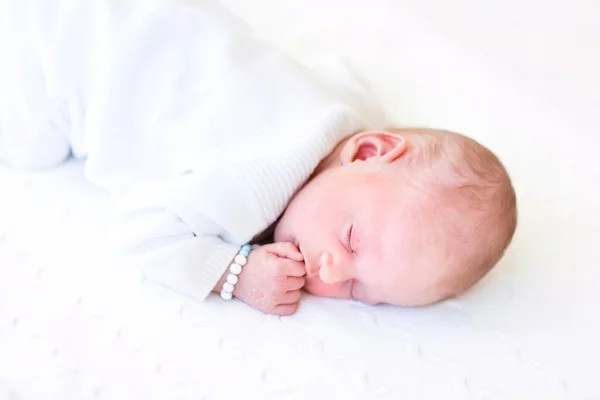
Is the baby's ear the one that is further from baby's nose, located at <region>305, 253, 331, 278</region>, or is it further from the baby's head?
baby's nose, located at <region>305, 253, 331, 278</region>

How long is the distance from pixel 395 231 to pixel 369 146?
0.17 m

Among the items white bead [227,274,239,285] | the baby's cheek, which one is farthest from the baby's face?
white bead [227,274,239,285]

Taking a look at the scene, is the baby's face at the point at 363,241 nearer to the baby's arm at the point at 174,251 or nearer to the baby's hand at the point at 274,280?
the baby's hand at the point at 274,280

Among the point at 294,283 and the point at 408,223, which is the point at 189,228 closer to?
the point at 294,283

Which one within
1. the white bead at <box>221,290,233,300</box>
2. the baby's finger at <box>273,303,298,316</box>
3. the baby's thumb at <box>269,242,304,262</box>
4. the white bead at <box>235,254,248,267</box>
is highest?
the baby's thumb at <box>269,242,304,262</box>

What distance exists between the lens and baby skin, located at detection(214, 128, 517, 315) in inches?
34.4

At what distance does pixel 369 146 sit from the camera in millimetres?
992

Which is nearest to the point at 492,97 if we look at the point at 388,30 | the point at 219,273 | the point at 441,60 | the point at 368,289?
the point at 441,60

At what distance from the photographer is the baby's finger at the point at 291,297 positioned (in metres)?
0.91

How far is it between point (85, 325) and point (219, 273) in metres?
0.18

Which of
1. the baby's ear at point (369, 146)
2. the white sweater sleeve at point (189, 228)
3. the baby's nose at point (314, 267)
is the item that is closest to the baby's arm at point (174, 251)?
the white sweater sleeve at point (189, 228)

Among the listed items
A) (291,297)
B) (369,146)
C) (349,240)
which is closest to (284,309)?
(291,297)

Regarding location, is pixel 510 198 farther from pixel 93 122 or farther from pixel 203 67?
pixel 93 122

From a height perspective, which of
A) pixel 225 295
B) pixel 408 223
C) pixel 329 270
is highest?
pixel 408 223
